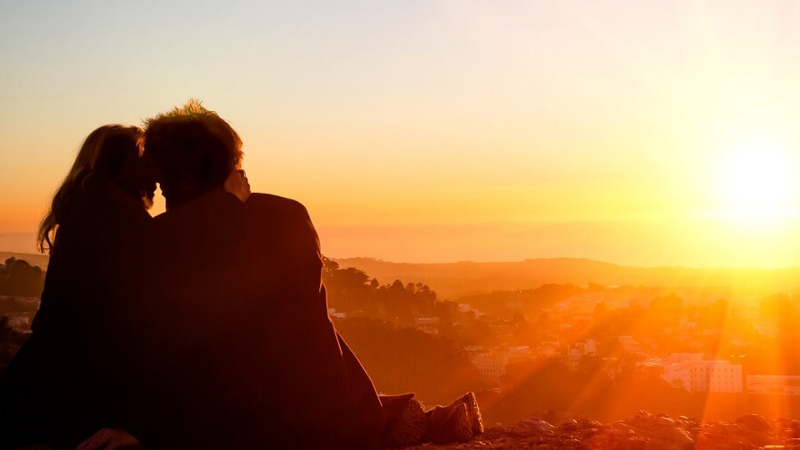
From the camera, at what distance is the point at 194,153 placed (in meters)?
4.55

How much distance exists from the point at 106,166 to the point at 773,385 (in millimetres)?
24255

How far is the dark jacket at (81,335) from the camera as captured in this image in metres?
4.94

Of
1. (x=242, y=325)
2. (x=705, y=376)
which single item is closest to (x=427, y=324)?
(x=705, y=376)

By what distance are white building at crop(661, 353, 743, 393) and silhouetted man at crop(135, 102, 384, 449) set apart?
878 inches

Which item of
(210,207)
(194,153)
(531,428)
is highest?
(194,153)

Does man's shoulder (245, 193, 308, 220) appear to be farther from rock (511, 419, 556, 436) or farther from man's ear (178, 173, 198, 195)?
rock (511, 419, 556, 436)

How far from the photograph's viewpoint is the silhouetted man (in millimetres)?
4438

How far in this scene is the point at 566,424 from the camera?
641 centimetres

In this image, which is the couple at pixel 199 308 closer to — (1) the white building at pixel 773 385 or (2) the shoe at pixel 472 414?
(2) the shoe at pixel 472 414

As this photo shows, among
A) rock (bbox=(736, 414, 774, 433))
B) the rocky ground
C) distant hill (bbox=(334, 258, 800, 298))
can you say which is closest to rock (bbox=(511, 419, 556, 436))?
the rocky ground

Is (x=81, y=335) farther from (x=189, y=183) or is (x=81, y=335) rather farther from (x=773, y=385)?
(x=773, y=385)

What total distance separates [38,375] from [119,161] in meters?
1.29

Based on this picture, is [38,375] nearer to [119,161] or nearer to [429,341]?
[119,161]

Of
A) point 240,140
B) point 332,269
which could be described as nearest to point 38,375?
point 240,140
